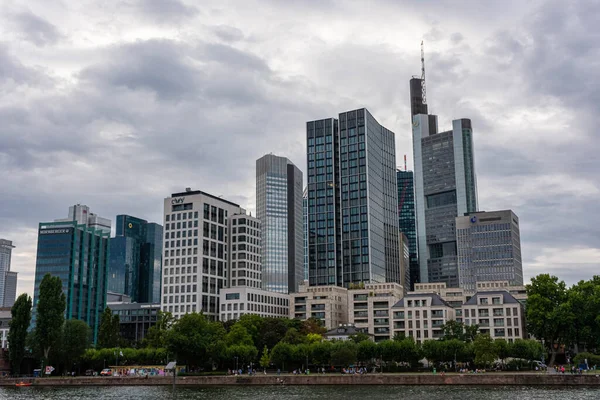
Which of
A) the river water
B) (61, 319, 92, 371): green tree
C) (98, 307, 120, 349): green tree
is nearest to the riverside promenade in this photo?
the river water

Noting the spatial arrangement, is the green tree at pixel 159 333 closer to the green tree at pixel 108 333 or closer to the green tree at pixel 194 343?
the green tree at pixel 108 333

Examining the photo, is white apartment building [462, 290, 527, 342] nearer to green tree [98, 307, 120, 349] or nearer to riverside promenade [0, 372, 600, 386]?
riverside promenade [0, 372, 600, 386]

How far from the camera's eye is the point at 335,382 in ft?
421

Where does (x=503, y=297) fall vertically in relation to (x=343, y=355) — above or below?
above

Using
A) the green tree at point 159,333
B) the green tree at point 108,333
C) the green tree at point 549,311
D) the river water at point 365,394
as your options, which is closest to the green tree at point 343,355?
the river water at point 365,394

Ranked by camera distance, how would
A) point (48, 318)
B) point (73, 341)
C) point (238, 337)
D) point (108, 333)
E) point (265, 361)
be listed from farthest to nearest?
1. point (108, 333)
2. point (238, 337)
3. point (265, 361)
4. point (73, 341)
5. point (48, 318)

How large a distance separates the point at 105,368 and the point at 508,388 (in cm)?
10287

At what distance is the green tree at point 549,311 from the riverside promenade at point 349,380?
3093 centimetres

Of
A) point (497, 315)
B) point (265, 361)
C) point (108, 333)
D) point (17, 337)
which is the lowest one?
point (265, 361)

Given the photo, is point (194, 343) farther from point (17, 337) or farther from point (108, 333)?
point (108, 333)

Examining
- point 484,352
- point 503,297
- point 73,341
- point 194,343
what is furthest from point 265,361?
point 503,297

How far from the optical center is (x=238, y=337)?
557 ft

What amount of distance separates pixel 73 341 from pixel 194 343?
3134 cm

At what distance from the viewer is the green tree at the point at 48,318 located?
153 meters
